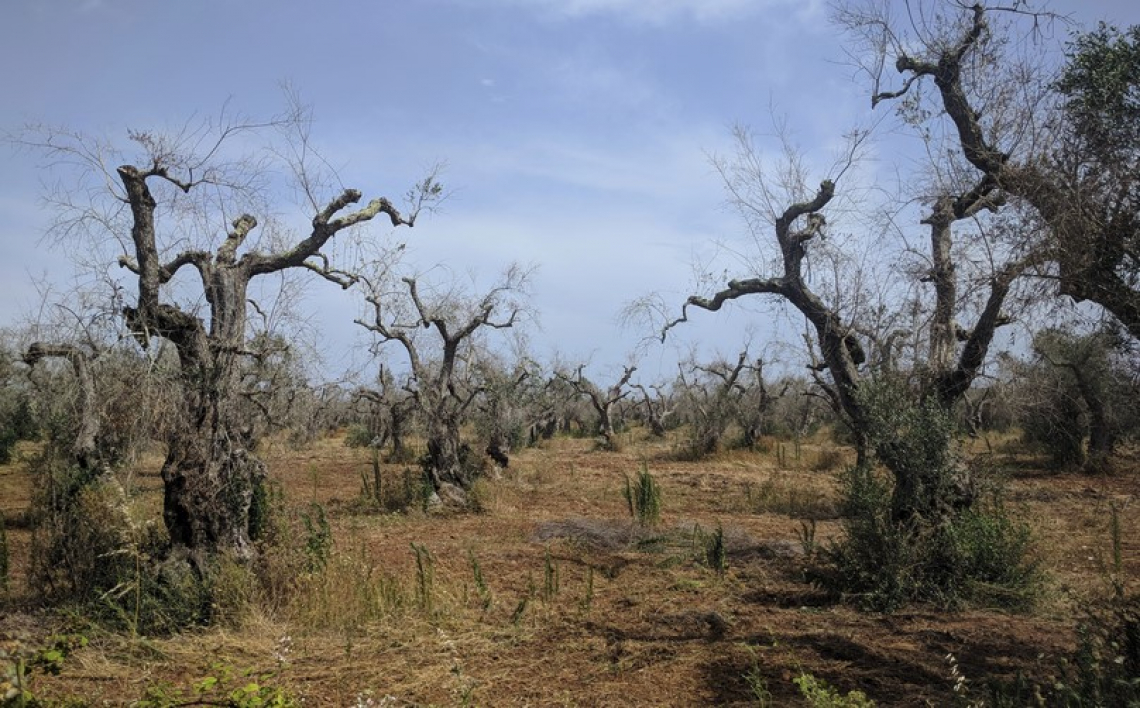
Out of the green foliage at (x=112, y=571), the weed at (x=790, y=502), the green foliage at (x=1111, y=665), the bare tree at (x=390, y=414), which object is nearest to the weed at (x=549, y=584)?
the green foliage at (x=112, y=571)

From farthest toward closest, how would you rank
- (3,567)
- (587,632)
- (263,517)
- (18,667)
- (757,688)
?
(263,517) < (3,567) < (587,632) < (757,688) < (18,667)

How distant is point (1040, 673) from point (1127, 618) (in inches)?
36.4

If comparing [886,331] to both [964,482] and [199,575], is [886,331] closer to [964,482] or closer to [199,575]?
[964,482]

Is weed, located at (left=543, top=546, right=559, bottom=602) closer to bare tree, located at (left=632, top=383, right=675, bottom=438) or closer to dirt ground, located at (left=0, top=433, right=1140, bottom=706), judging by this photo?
dirt ground, located at (left=0, top=433, right=1140, bottom=706)

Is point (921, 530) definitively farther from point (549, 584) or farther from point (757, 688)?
point (757, 688)

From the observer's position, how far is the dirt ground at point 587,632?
5.55m

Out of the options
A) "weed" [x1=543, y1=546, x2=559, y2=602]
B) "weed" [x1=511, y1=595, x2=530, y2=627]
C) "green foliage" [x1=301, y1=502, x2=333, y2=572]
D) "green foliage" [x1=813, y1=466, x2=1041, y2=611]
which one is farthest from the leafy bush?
"green foliage" [x1=301, y1=502, x2=333, y2=572]

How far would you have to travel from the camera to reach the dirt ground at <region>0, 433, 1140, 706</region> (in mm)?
5547

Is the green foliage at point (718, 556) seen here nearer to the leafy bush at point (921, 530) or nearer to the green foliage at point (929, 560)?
the leafy bush at point (921, 530)

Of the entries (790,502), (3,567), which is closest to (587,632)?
(3,567)

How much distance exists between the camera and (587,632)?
273 inches

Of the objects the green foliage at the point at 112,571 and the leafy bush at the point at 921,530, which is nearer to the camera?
the green foliage at the point at 112,571

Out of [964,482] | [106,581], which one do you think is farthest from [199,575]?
[964,482]

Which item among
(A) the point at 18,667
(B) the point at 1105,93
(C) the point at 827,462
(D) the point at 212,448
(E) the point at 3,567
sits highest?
(B) the point at 1105,93
